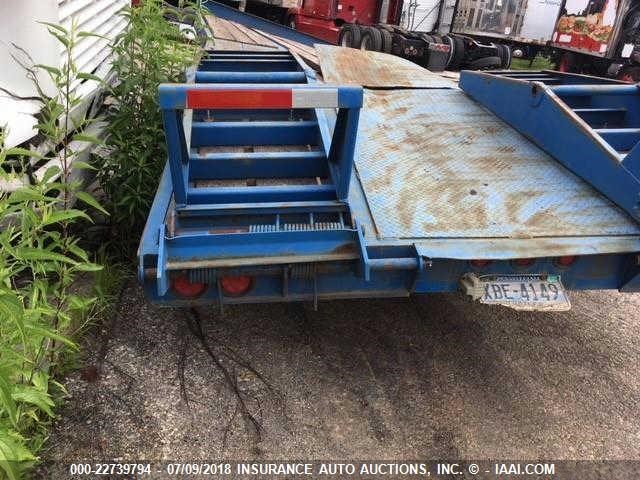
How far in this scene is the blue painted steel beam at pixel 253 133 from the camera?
3.18 meters

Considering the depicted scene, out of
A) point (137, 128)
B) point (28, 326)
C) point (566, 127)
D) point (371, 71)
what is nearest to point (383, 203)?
point (566, 127)

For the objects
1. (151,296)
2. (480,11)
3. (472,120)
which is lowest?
(151,296)

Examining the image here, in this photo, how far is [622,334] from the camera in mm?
3377

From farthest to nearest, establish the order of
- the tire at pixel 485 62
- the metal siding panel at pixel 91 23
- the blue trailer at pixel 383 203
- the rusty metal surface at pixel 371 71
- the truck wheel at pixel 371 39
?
the tire at pixel 485 62
the truck wheel at pixel 371 39
the rusty metal surface at pixel 371 71
the metal siding panel at pixel 91 23
the blue trailer at pixel 383 203

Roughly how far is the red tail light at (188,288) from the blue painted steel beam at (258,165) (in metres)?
0.78

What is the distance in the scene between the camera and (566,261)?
98.6 inches

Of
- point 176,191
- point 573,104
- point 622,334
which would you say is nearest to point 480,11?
point 573,104

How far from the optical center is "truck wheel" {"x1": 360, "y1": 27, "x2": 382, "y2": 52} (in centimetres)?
1220

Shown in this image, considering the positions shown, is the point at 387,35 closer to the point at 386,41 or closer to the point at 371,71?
the point at 386,41

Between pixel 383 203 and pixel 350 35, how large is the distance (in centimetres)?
1116

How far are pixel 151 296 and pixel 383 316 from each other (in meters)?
1.56

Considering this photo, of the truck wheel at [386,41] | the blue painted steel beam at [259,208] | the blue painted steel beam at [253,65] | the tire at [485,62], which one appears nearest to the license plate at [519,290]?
the blue painted steel beam at [259,208]

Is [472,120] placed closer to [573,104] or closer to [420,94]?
[420,94]

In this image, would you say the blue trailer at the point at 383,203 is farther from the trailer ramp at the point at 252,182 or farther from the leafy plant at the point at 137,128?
the leafy plant at the point at 137,128
